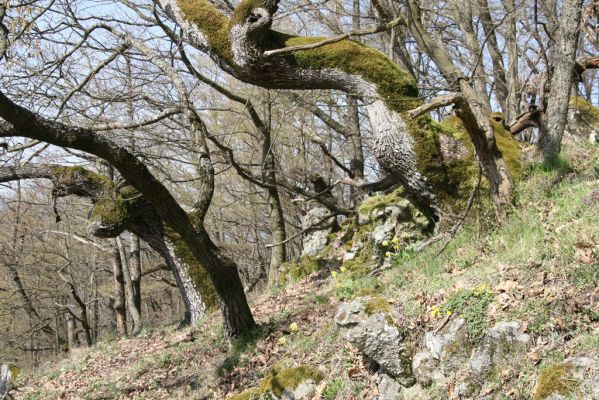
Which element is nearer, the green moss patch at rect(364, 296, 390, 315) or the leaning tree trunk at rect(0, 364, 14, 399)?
the green moss patch at rect(364, 296, 390, 315)

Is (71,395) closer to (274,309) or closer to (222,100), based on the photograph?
(274,309)

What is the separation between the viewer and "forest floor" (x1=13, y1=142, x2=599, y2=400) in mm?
4012

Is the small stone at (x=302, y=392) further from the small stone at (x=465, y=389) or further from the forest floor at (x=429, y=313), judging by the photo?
the small stone at (x=465, y=389)

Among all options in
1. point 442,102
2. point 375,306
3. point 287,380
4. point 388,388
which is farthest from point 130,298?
point 442,102

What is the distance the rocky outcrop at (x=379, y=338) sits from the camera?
15.5ft

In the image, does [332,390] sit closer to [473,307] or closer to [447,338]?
[447,338]

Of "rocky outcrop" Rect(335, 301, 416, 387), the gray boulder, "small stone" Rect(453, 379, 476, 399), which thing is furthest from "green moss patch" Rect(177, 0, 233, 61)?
"small stone" Rect(453, 379, 476, 399)

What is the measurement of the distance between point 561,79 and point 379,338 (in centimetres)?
420

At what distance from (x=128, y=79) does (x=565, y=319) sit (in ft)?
27.0

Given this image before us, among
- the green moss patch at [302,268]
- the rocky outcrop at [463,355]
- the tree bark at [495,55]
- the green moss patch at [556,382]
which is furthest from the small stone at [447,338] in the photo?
the tree bark at [495,55]

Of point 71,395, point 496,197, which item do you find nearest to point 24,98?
point 71,395

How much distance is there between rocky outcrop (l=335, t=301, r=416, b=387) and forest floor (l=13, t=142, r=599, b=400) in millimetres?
203

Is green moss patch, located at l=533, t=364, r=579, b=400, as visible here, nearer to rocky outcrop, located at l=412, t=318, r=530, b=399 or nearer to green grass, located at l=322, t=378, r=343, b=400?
rocky outcrop, located at l=412, t=318, r=530, b=399

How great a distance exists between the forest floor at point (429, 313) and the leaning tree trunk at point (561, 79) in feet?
1.14
